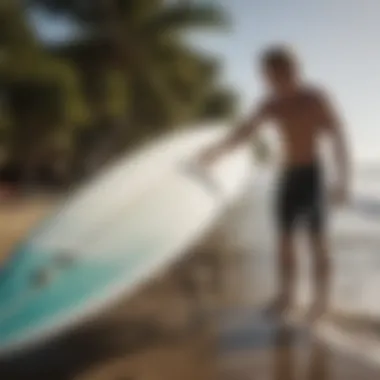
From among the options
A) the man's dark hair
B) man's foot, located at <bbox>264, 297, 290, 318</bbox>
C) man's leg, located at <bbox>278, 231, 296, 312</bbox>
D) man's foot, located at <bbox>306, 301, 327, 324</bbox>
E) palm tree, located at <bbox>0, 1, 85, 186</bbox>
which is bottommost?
man's foot, located at <bbox>306, 301, 327, 324</bbox>

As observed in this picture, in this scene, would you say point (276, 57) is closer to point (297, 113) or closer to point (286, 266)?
point (297, 113)

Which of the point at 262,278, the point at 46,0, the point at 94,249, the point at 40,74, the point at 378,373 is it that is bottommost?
the point at 378,373

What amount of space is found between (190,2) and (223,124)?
0.70 ft

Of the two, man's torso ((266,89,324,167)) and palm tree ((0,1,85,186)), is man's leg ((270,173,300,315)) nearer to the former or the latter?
man's torso ((266,89,324,167))

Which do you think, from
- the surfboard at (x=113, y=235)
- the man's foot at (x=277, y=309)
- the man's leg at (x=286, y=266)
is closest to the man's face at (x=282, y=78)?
the surfboard at (x=113, y=235)

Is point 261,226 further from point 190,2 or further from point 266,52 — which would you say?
point 190,2

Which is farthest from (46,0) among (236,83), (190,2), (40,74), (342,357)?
(342,357)

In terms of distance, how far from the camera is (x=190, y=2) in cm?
108

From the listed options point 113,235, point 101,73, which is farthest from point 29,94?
point 113,235

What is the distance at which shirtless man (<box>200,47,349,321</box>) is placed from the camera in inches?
41.6

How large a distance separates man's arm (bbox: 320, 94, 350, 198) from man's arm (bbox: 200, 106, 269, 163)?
0.10 metres

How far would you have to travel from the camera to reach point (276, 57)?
3.54ft

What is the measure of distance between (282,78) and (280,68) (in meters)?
0.02

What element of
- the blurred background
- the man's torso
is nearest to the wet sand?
the blurred background
